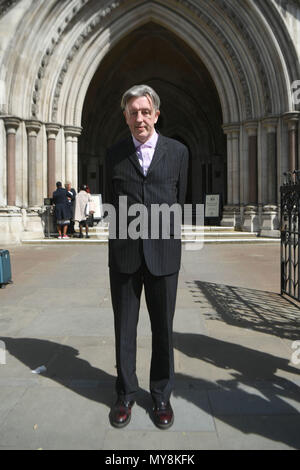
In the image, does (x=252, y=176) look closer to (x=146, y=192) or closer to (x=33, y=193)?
(x=33, y=193)

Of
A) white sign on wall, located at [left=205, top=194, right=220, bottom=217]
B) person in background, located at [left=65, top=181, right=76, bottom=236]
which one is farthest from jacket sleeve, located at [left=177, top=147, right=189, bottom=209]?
white sign on wall, located at [left=205, top=194, right=220, bottom=217]

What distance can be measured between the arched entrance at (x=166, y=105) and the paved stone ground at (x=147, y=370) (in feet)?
46.4

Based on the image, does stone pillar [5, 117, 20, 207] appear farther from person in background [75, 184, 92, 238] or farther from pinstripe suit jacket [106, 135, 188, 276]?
pinstripe suit jacket [106, 135, 188, 276]

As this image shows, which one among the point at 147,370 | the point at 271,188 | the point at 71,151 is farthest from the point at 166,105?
the point at 147,370

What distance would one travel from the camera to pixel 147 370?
118 inches

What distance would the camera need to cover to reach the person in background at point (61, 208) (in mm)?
12273

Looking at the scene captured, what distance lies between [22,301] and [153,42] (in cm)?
1574

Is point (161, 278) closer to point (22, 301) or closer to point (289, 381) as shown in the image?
point (289, 381)

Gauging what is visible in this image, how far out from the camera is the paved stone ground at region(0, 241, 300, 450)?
2.10m

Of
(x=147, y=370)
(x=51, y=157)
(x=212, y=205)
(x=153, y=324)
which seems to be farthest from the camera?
(x=212, y=205)

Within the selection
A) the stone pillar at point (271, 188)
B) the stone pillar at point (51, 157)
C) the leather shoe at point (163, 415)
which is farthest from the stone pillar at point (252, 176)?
the leather shoe at point (163, 415)

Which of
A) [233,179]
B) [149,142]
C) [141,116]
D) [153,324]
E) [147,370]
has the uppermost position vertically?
[233,179]

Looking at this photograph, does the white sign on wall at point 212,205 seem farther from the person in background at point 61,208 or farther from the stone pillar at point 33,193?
the stone pillar at point 33,193

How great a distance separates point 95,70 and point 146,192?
13.1 meters
